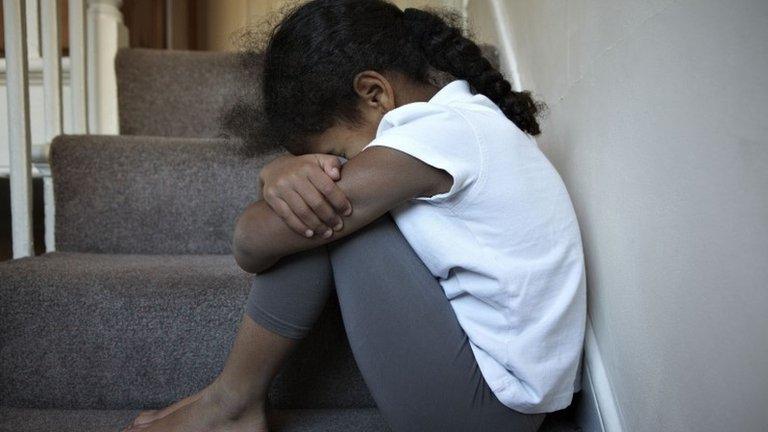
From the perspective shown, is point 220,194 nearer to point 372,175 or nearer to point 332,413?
point 332,413

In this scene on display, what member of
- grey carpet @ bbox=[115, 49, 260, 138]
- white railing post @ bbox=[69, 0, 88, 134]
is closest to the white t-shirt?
grey carpet @ bbox=[115, 49, 260, 138]

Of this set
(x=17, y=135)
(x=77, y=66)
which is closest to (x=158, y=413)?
(x=17, y=135)

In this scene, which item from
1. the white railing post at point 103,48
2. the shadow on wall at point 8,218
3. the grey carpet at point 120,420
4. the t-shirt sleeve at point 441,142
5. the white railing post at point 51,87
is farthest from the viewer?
the shadow on wall at point 8,218

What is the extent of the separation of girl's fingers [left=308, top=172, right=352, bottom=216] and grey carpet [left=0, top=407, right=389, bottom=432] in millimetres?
329

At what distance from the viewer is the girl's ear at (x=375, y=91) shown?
0.79 m

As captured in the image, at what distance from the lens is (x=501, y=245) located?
2.32 feet

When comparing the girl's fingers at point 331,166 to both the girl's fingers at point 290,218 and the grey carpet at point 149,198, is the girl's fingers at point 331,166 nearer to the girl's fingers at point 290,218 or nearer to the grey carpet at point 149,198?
the girl's fingers at point 290,218

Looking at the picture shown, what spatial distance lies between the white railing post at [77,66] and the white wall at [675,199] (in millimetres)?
1166

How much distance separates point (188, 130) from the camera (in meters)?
1.62

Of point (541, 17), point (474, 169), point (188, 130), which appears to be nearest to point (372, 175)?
point (474, 169)

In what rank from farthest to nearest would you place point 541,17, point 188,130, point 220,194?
1. point 188,130
2. point 220,194
3. point 541,17

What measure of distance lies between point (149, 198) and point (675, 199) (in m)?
0.93

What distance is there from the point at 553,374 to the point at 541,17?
596 mm

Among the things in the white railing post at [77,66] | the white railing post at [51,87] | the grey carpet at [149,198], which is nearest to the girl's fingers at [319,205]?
the grey carpet at [149,198]
